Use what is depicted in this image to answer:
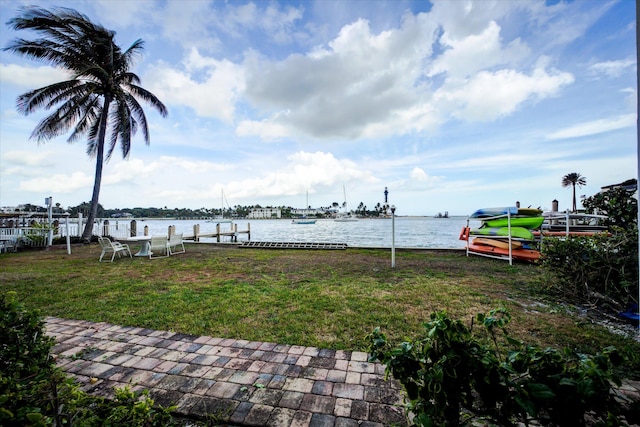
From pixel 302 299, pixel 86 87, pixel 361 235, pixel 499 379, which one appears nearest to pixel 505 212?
pixel 302 299

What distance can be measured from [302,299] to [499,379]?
3.47 m

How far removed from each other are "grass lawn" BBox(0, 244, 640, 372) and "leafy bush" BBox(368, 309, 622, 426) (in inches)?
65.9

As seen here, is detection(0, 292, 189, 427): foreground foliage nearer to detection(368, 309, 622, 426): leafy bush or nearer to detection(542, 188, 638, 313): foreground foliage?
detection(368, 309, 622, 426): leafy bush

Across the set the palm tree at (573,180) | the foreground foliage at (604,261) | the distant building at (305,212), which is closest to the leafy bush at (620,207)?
the foreground foliage at (604,261)

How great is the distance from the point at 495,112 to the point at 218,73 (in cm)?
1107

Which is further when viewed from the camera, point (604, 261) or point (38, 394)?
point (604, 261)

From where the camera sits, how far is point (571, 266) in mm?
3773

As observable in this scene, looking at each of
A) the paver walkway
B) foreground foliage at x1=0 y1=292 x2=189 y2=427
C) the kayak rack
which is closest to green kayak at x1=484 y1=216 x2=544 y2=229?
the kayak rack

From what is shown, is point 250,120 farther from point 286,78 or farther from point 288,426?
point 288,426

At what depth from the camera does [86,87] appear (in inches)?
483

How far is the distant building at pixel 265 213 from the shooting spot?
3760 inches

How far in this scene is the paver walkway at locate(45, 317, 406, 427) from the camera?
1.77 metres

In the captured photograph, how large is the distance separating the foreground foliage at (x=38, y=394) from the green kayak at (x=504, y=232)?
29.8ft

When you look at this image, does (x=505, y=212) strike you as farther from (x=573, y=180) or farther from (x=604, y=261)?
(x=573, y=180)
